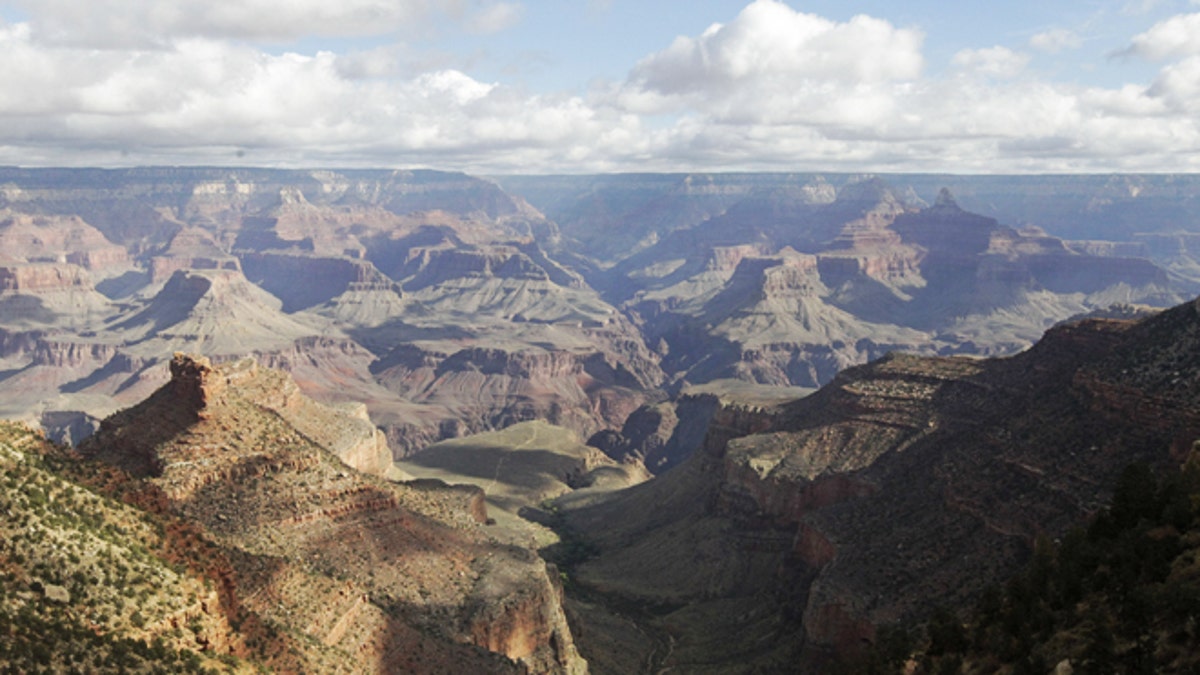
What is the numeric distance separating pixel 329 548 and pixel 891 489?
46114 mm

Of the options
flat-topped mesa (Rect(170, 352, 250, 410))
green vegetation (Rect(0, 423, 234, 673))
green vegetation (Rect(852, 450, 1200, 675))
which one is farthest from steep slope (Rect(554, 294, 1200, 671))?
green vegetation (Rect(0, 423, 234, 673))

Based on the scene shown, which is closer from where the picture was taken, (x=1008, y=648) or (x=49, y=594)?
(x=49, y=594)

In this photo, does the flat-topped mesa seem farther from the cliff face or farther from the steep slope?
the steep slope

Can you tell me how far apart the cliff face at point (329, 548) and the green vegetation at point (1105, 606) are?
23604mm

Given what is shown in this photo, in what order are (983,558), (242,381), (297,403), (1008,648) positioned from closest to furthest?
(1008,648) < (983,558) < (242,381) < (297,403)

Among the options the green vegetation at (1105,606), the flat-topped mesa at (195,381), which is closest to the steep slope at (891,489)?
the green vegetation at (1105,606)

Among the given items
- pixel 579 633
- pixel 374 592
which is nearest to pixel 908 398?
pixel 579 633

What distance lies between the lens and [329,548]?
54.5 m

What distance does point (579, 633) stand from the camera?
75.2 meters

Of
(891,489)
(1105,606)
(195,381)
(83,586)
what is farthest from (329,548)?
(891,489)

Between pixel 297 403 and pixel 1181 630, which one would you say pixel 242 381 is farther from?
pixel 1181 630

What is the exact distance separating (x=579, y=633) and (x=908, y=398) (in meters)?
39.9

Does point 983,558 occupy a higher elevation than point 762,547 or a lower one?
higher

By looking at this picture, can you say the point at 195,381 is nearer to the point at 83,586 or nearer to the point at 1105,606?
the point at 83,586
